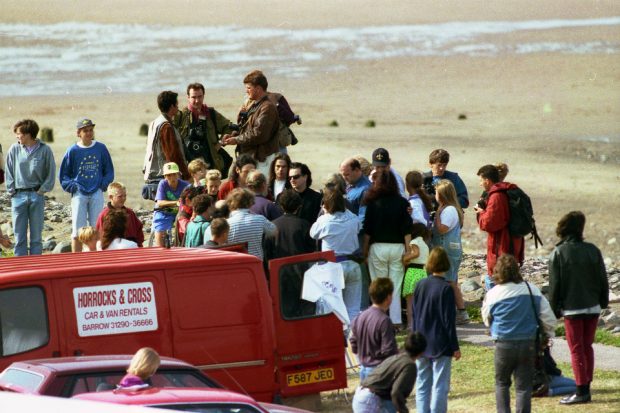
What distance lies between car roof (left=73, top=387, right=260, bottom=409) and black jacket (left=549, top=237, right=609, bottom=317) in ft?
15.7

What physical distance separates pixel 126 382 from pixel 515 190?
7.51 m

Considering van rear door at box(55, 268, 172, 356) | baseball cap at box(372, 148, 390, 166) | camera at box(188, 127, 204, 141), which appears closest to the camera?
van rear door at box(55, 268, 172, 356)

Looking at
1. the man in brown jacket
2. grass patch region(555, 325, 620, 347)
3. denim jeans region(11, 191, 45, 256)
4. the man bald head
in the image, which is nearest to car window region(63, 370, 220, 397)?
the man bald head

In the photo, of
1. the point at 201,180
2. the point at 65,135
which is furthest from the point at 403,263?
the point at 65,135

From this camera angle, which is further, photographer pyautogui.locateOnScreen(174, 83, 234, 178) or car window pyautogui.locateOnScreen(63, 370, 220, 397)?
photographer pyautogui.locateOnScreen(174, 83, 234, 178)

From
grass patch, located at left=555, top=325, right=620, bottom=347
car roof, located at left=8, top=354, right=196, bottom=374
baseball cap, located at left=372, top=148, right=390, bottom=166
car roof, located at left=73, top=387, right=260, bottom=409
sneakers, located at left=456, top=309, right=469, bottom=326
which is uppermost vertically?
baseball cap, located at left=372, top=148, right=390, bottom=166

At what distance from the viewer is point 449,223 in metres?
17.1

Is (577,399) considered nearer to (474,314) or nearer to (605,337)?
(605,337)

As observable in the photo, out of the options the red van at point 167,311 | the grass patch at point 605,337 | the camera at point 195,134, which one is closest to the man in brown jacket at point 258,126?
the camera at point 195,134

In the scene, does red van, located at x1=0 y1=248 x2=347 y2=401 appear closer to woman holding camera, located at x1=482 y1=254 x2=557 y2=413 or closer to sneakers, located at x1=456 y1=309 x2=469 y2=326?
woman holding camera, located at x1=482 y1=254 x2=557 y2=413

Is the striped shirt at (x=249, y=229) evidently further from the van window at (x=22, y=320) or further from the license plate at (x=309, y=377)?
the van window at (x=22, y=320)

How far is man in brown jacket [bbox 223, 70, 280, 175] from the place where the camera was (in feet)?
61.9

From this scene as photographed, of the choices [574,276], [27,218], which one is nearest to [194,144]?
[27,218]

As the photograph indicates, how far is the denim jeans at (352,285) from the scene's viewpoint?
53.3ft
